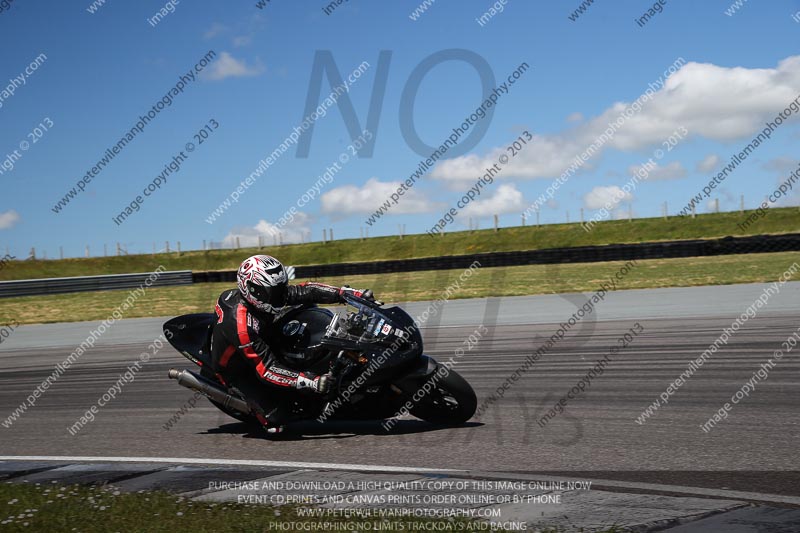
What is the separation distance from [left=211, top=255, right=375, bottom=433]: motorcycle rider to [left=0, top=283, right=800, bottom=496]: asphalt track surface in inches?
14.8

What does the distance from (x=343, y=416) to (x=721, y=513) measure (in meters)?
3.80

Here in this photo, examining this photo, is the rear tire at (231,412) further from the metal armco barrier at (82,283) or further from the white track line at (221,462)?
the metal armco barrier at (82,283)

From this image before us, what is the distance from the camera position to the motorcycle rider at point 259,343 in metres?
6.83

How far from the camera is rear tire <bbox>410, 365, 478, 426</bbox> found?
6.80 metres

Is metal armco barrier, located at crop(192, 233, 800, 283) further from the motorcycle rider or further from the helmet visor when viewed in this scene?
the helmet visor

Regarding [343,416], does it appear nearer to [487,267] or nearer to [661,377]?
[661,377]

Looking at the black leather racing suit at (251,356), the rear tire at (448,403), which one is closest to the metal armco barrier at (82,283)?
the black leather racing suit at (251,356)

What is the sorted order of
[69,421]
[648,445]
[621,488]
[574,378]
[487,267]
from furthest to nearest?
1. [487,267]
2. [574,378]
3. [69,421]
4. [648,445]
5. [621,488]

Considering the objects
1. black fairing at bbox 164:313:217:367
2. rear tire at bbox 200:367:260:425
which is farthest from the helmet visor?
rear tire at bbox 200:367:260:425

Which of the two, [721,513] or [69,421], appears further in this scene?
[69,421]

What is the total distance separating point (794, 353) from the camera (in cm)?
1011

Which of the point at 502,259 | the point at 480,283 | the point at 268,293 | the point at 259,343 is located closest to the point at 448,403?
the point at 259,343

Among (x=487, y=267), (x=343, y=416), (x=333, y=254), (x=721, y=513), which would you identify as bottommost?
(x=333, y=254)

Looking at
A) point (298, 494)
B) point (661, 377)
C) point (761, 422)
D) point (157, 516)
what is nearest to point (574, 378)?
point (661, 377)
